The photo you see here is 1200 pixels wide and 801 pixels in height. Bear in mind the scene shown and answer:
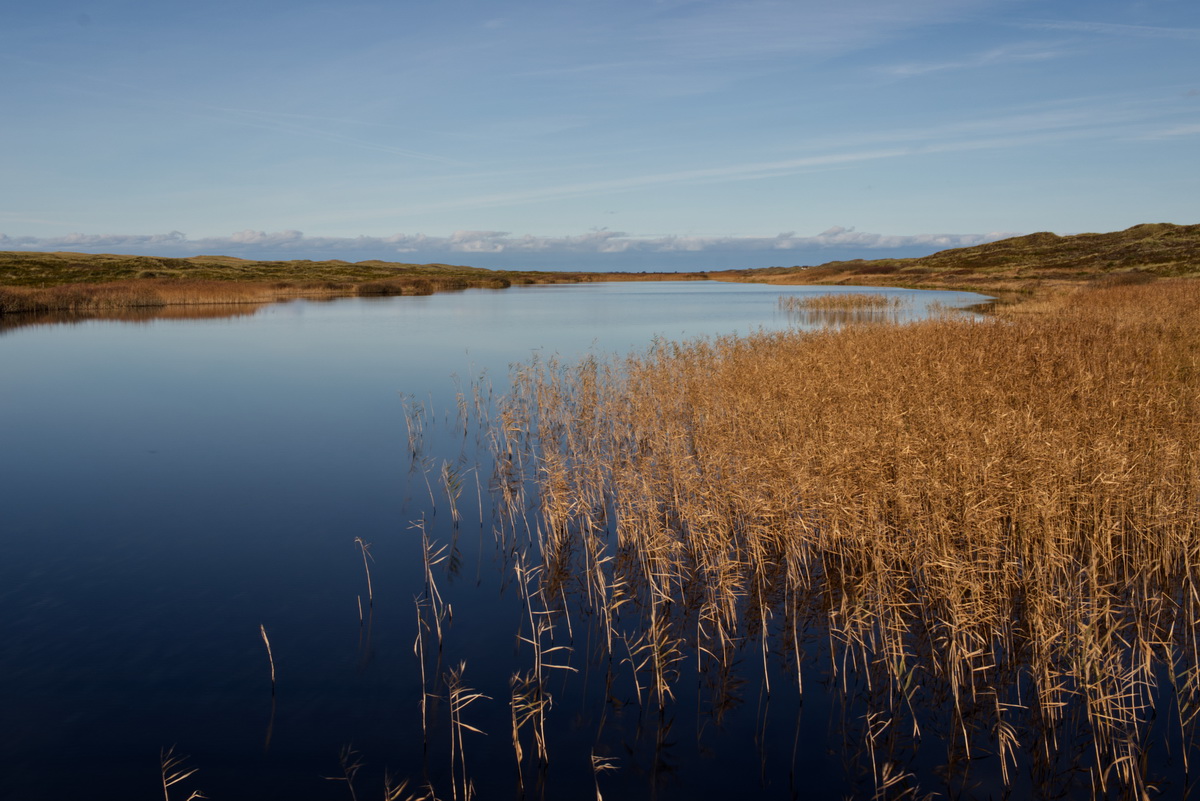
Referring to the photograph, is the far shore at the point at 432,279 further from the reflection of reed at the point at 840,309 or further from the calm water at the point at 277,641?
the calm water at the point at 277,641

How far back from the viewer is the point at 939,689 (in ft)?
19.4

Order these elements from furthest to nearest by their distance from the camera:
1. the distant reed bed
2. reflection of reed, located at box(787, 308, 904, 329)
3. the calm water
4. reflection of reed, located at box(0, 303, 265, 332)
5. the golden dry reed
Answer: the distant reed bed
reflection of reed, located at box(0, 303, 265, 332)
reflection of reed, located at box(787, 308, 904, 329)
the golden dry reed
the calm water

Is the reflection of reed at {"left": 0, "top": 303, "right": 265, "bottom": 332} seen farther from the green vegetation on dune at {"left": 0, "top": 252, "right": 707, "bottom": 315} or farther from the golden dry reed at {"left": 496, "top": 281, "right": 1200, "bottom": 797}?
the golden dry reed at {"left": 496, "top": 281, "right": 1200, "bottom": 797}

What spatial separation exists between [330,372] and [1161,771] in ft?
74.9

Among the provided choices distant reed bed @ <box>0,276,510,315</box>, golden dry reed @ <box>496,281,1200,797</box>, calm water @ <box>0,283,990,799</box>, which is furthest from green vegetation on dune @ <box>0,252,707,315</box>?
golden dry reed @ <box>496,281,1200,797</box>

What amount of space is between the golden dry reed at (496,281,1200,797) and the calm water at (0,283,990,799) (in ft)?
1.96

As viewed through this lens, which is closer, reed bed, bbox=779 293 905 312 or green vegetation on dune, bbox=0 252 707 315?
reed bed, bbox=779 293 905 312

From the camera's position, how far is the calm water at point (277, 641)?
5383 mm

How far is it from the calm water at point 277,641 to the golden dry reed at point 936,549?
598mm

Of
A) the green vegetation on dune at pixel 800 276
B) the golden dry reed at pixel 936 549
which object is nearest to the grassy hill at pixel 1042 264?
the green vegetation on dune at pixel 800 276

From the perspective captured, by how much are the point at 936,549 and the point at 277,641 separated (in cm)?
646

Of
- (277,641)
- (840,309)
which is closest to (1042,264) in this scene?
(840,309)

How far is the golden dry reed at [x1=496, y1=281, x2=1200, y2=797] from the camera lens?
559cm

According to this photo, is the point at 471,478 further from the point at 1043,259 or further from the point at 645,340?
the point at 1043,259
